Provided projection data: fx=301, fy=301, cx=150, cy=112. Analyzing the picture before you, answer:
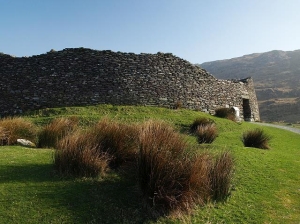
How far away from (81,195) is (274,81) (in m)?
109

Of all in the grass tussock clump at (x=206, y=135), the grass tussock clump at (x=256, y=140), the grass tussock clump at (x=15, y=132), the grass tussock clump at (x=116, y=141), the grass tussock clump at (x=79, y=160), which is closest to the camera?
the grass tussock clump at (x=79, y=160)

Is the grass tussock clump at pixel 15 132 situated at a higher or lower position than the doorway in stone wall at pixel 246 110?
higher

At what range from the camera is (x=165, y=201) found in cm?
434

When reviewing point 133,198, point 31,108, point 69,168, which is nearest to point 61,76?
point 31,108

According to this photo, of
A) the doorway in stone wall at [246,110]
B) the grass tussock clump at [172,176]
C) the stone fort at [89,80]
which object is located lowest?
the doorway in stone wall at [246,110]

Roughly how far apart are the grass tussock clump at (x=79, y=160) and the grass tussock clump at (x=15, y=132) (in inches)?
145

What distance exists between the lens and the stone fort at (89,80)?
52.9 feet

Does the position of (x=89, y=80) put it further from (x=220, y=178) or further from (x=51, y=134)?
(x=220, y=178)

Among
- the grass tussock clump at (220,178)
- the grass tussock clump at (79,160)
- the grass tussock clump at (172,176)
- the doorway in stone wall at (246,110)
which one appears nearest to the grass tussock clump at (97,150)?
the grass tussock clump at (79,160)

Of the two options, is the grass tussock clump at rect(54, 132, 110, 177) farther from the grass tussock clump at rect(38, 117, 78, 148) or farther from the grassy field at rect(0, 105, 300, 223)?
the grass tussock clump at rect(38, 117, 78, 148)

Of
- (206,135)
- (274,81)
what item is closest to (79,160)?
(206,135)

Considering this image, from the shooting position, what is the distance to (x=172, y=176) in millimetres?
4438

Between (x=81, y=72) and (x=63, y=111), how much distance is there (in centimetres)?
270

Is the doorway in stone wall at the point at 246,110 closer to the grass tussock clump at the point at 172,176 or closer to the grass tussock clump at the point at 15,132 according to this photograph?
the grass tussock clump at the point at 15,132
